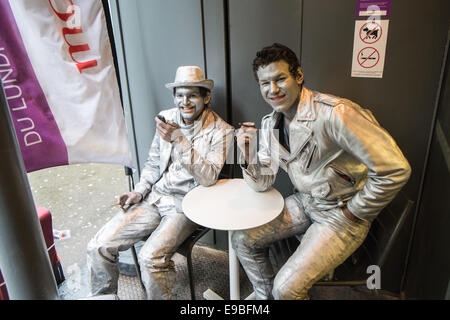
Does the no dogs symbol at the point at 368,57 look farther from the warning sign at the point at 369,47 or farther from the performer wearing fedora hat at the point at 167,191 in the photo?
the performer wearing fedora hat at the point at 167,191

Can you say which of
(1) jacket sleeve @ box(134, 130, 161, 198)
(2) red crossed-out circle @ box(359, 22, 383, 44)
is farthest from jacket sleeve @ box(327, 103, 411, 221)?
(1) jacket sleeve @ box(134, 130, 161, 198)

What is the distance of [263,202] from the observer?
195 centimetres

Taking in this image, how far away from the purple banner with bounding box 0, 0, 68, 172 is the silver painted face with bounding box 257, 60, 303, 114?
4.37 ft

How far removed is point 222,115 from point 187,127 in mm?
401

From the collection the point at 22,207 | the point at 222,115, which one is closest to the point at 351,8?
the point at 222,115

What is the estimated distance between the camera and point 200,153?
2271mm

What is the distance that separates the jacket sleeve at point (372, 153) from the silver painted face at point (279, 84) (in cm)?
26

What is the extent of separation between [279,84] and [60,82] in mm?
1379

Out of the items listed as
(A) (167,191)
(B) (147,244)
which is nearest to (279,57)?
(A) (167,191)

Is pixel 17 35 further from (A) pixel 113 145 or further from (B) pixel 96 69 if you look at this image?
(A) pixel 113 145

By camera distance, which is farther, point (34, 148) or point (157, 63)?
point (157, 63)

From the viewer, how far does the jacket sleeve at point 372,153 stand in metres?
1.57

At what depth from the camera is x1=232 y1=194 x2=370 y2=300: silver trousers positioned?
67.1 inches

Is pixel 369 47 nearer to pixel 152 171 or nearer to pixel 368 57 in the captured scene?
pixel 368 57
